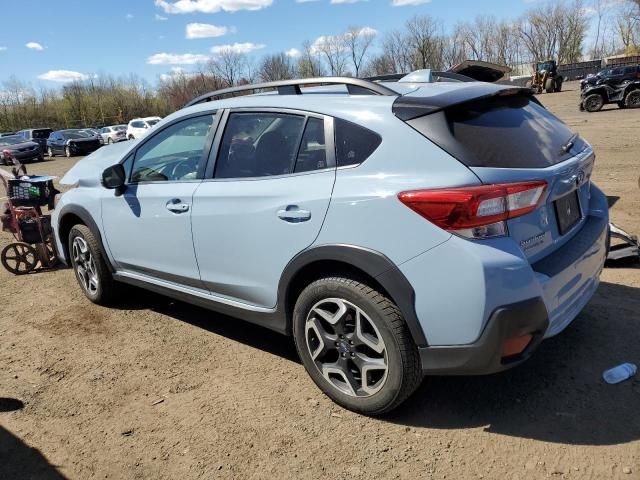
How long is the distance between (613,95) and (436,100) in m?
23.7

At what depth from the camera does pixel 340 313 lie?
2.74 m

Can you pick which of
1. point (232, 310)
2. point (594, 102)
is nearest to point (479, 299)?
point (232, 310)

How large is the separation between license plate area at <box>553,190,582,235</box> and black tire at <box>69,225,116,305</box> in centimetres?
354

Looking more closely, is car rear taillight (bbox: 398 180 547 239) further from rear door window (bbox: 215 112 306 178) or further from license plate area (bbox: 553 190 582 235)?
rear door window (bbox: 215 112 306 178)

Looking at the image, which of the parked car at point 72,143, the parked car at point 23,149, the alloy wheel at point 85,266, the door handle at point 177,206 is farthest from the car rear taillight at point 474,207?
the parked car at point 72,143

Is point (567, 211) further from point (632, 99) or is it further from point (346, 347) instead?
point (632, 99)

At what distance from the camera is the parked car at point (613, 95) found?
21812 millimetres

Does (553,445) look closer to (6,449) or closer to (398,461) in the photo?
(398,461)

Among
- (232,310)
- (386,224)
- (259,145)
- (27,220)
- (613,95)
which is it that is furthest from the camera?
(613,95)

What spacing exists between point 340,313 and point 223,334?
1605 mm

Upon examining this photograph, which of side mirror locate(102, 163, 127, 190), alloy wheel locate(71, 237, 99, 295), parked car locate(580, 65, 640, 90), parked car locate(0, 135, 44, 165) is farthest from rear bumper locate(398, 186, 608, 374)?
parked car locate(0, 135, 44, 165)

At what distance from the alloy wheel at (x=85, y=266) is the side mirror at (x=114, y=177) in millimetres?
862

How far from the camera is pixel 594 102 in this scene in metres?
22.3

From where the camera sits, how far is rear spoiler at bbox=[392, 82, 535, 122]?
255 centimetres
